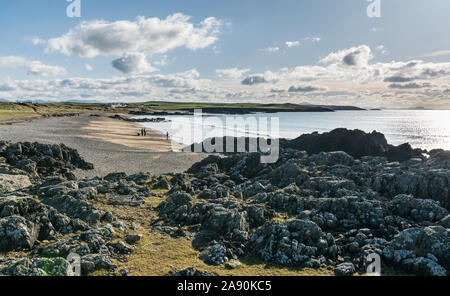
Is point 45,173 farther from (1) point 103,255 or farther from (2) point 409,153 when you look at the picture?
(2) point 409,153

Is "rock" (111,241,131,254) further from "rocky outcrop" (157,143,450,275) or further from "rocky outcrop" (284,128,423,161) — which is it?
"rocky outcrop" (284,128,423,161)

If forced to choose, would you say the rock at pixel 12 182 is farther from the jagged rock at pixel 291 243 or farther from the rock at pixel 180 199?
the jagged rock at pixel 291 243

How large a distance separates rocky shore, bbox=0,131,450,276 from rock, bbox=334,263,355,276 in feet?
0.17

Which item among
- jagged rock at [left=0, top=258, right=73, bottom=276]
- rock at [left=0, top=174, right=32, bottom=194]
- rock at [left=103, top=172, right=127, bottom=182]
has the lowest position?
rock at [left=103, top=172, right=127, bottom=182]

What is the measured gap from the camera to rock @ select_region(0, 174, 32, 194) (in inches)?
1035

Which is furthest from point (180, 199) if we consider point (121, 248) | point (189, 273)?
point (189, 273)

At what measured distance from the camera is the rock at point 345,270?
14.8 metres

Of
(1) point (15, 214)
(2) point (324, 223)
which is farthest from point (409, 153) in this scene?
(1) point (15, 214)

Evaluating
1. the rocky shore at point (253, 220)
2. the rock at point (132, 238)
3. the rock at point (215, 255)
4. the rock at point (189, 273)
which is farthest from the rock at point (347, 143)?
the rock at point (189, 273)

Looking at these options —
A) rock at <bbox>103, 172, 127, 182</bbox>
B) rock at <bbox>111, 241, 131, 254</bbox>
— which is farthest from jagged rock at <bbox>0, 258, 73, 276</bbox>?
rock at <bbox>103, 172, 127, 182</bbox>

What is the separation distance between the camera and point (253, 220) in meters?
20.9

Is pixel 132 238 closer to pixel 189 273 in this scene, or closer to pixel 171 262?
pixel 171 262

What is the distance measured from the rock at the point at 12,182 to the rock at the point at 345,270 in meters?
28.8
